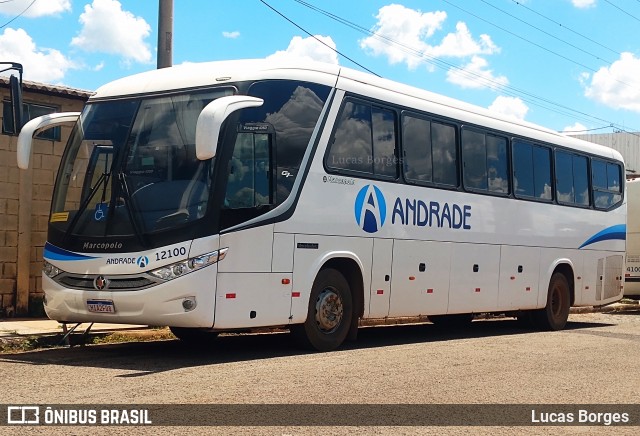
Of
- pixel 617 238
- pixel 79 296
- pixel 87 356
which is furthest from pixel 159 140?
pixel 617 238

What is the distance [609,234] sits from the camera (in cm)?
1941

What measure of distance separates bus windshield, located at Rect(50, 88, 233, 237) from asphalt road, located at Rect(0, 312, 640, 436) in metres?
1.62

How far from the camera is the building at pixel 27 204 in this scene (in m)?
15.3

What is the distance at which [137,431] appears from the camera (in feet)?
21.2

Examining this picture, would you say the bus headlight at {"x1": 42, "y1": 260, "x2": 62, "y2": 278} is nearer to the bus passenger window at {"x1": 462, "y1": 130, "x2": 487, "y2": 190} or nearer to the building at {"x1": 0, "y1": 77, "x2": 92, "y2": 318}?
the building at {"x1": 0, "y1": 77, "x2": 92, "y2": 318}

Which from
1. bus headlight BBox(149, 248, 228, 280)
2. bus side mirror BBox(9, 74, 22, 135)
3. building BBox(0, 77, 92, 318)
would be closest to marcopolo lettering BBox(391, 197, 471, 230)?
bus headlight BBox(149, 248, 228, 280)

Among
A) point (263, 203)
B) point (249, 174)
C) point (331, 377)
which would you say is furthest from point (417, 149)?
point (331, 377)

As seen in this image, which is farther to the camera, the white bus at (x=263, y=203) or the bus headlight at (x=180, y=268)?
the white bus at (x=263, y=203)

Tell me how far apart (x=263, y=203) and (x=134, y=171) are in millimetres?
1532

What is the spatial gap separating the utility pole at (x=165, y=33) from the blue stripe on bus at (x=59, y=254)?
13.5 ft

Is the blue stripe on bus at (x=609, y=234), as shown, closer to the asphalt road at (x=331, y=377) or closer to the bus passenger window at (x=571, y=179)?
the bus passenger window at (x=571, y=179)

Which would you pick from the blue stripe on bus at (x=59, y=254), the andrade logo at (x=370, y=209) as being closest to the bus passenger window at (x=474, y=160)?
the andrade logo at (x=370, y=209)

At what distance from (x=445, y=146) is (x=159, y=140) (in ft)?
17.2

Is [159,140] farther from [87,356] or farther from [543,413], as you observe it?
[543,413]
